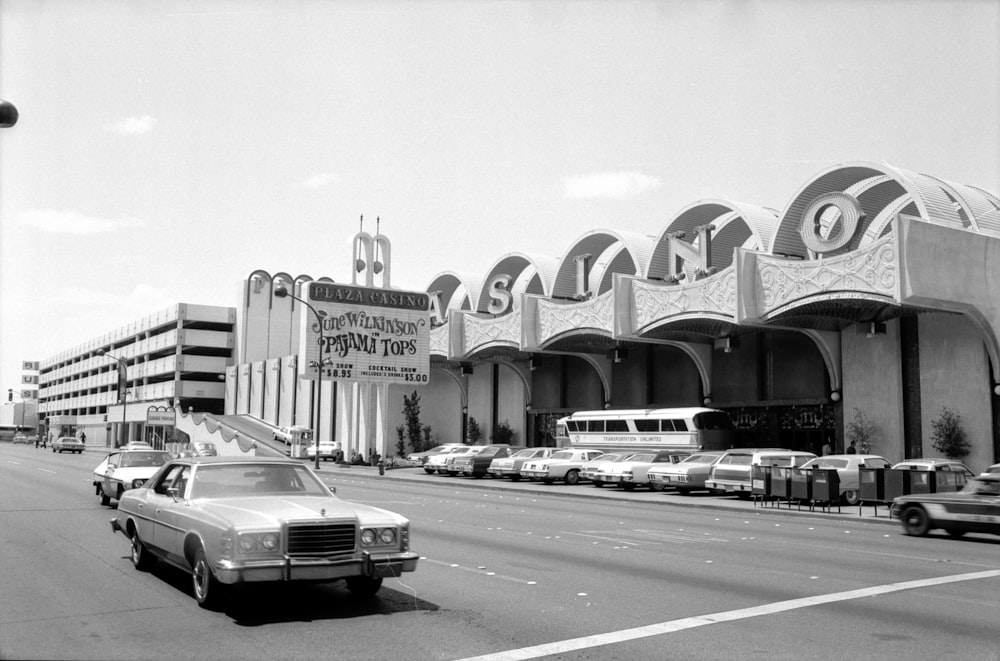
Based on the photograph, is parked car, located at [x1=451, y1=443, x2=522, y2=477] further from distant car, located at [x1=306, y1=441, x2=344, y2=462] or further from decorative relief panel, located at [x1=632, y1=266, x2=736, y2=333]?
distant car, located at [x1=306, y1=441, x2=344, y2=462]

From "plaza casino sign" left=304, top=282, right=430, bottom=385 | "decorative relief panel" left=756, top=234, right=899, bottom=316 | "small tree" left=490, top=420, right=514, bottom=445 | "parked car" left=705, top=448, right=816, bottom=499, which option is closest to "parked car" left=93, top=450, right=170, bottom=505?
"parked car" left=705, top=448, right=816, bottom=499

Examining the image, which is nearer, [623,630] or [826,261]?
[623,630]

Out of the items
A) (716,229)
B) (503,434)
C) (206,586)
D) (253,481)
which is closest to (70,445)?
(503,434)

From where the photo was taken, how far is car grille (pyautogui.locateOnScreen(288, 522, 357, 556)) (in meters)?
8.27

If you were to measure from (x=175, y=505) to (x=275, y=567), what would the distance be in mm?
2186

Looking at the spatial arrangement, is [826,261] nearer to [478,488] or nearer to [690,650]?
[478,488]

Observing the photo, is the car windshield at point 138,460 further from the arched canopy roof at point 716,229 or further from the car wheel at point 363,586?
the arched canopy roof at point 716,229

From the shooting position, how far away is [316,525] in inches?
330

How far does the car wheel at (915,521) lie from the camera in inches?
679

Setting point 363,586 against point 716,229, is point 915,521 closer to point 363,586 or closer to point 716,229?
point 363,586

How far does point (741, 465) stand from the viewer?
27719 millimetres

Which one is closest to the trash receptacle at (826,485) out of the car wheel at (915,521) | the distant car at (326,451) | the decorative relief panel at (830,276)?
the car wheel at (915,521)

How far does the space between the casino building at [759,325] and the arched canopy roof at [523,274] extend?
0.15 meters

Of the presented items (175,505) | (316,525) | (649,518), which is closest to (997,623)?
(316,525)
